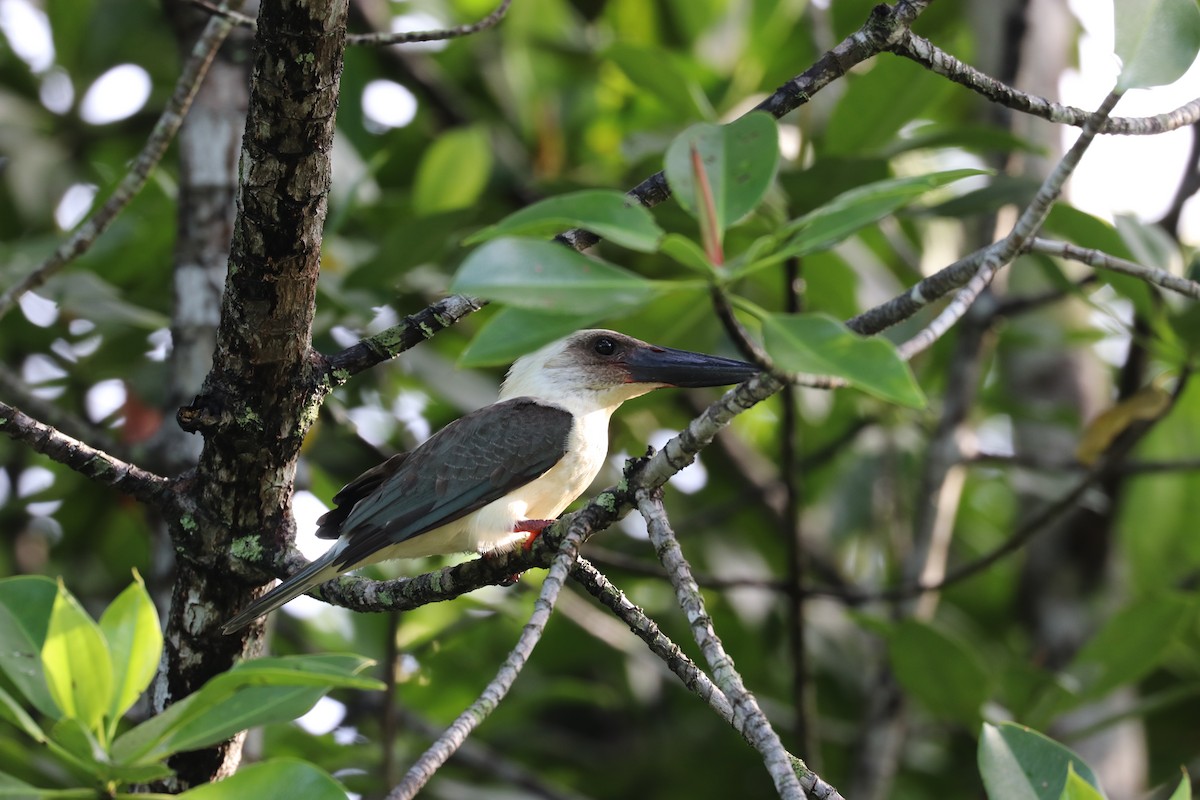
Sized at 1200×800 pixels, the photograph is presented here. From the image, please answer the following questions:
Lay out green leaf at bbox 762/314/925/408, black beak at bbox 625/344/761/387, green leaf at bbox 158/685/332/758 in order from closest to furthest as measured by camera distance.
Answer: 1. green leaf at bbox 762/314/925/408
2. green leaf at bbox 158/685/332/758
3. black beak at bbox 625/344/761/387

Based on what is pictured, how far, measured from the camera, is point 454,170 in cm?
504

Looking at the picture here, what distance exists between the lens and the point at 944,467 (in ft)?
16.6

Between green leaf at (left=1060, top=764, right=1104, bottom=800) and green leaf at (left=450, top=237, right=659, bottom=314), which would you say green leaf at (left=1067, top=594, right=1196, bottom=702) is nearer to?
green leaf at (left=1060, top=764, right=1104, bottom=800)

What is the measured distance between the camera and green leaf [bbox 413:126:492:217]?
5031 millimetres

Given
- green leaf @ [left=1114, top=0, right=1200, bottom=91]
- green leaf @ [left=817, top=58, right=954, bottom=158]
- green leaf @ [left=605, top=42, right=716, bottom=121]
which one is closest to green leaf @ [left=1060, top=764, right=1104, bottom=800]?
green leaf @ [left=1114, top=0, right=1200, bottom=91]

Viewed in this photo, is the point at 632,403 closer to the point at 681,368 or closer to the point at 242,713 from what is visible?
the point at 681,368

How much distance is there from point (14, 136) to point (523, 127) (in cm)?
223

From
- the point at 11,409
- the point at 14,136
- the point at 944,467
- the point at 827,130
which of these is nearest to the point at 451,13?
the point at 14,136

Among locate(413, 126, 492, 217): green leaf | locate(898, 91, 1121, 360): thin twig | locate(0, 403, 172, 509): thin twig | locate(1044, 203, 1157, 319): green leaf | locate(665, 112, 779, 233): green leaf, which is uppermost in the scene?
locate(413, 126, 492, 217): green leaf

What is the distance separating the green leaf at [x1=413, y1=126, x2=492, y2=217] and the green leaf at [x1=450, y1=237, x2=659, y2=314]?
333 centimetres

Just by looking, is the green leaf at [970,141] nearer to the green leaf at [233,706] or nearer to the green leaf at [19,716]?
the green leaf at [233,706]

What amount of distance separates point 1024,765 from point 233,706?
145cm

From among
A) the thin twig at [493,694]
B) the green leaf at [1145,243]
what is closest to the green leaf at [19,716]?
the thin twig at [493,694]

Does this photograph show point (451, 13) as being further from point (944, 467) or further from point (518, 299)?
point (518, 299)
